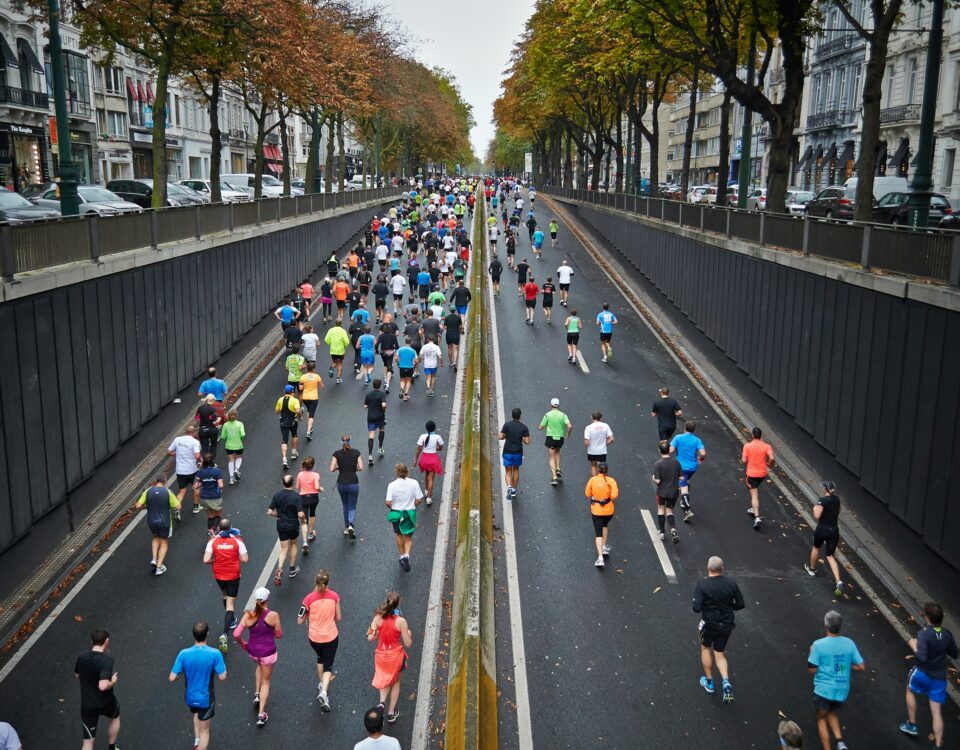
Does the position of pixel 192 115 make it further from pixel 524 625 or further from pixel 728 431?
pixel 524 625

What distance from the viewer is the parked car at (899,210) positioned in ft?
83.7

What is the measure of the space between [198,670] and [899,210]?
79.9 ft

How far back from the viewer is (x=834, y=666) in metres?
9.55

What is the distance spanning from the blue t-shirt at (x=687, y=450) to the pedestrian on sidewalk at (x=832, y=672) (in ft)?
19.9

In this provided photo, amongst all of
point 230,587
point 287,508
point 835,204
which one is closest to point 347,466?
point 287,508

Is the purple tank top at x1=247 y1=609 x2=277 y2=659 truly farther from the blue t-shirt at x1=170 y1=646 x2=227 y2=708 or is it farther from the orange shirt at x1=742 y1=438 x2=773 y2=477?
the orange shirt at x1=742 y1=438 x2=773 y2=477

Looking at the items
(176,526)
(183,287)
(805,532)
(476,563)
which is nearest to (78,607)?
(176,526)

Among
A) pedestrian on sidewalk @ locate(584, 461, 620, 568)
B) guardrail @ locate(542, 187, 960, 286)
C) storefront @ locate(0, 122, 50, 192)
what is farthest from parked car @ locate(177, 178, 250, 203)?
pedestrian on sidewalk @ locate(584, 461, 620, 568)

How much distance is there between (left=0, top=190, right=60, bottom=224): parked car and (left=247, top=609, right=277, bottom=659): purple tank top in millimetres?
16788

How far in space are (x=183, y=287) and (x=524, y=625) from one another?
12.8 metres

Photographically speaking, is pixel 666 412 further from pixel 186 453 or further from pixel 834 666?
Answer: pixel 186 453

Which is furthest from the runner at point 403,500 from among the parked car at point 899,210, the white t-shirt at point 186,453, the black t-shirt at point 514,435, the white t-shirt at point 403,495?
the parked car at point 899,210

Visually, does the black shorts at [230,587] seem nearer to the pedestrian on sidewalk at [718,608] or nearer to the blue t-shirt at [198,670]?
the blue t-shirt at [198,670]

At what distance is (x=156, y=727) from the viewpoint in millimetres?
10102
